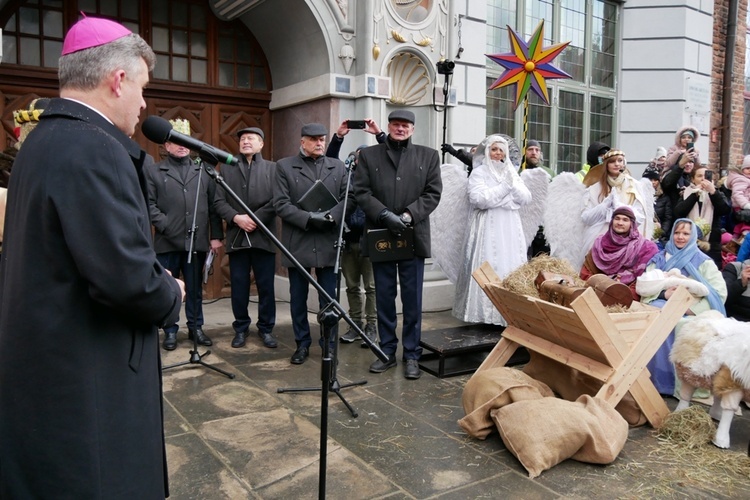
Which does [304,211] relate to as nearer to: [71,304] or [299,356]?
[299,356]

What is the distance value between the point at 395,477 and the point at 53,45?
5564mm

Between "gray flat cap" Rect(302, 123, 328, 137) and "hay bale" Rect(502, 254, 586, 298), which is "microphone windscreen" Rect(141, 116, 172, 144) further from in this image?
"gray flat cap" Rect(302, 123, 328, 137)

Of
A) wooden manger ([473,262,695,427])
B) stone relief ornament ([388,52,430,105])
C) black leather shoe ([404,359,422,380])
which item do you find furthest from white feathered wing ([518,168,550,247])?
wooden manger ([473,262,695,427])

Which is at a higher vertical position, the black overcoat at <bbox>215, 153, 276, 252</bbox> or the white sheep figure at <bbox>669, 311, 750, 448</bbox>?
the black overcoat at <bbox>215, 153, 276, 252</bbox>

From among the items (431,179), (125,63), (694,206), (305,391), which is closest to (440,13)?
→ (431,179)

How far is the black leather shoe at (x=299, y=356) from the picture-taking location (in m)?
5.02

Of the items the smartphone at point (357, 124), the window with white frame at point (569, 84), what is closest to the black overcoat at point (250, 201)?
the smartphone at point (357, 124)

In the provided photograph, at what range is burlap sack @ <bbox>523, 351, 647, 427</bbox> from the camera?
390 centimetres

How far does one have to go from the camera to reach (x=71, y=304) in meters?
1.72

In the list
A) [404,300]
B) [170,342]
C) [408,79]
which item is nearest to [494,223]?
[404,300]

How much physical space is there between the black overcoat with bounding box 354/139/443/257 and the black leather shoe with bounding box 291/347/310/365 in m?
1.12

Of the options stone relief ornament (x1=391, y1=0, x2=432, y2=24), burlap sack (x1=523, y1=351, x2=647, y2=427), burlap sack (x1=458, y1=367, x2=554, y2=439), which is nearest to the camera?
burlap sack (x1=458, y1=367, x2=554, y2=439)

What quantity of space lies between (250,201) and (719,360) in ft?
12.3

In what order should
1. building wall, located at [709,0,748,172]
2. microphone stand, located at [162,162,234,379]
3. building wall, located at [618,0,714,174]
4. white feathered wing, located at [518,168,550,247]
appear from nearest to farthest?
microphone stand, located at [162,162,234,379] < white feathered wing, located at [518,168,550,247] < building wall, located at [618,0,714,174] < building wall, located at [709,0,748,172]
